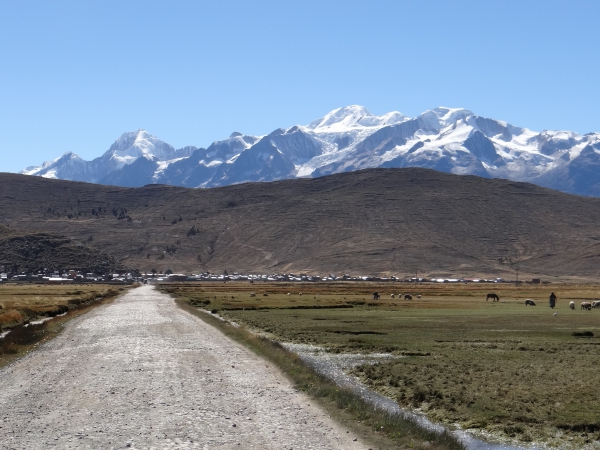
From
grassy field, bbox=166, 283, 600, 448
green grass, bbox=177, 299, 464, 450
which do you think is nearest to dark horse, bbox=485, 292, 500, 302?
grassy field, bbox=166, 283, 600, 448

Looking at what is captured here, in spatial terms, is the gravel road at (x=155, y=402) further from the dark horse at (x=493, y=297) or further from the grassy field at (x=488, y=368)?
the dark horse at (x=493, y=297)

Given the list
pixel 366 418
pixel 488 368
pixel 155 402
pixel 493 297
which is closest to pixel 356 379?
pixel 488 368

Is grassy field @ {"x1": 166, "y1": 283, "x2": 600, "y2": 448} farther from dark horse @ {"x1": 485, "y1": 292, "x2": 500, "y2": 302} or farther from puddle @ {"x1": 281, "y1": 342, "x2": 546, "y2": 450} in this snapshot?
dark horse @ {"x1": 485, "y1": 292, "x2": 500, "y2": 302}

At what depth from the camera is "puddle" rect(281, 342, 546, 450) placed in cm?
1753

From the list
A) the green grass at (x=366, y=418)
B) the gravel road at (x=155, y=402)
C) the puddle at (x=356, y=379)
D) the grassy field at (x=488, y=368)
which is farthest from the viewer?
the grassy field at (x=488, y=368)

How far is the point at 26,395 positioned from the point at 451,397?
12.9 metres

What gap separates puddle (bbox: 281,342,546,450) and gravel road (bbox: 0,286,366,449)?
89.1 inches

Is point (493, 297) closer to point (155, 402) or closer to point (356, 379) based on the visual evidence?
point (356, 379)

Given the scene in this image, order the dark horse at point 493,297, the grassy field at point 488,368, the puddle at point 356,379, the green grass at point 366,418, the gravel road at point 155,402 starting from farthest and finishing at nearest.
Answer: the dark horse at point 493,297
the grassy field at point 488,368
the puddle at point 356,379
the green grass at point 366,418
the gravel road at point 155,402

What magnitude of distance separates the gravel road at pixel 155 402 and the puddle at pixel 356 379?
2.26 metres

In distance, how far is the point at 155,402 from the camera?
66.5 feet

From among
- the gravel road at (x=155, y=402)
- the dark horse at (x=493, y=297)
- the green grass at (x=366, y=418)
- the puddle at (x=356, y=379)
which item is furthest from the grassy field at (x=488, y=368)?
the dark horse at (x=493, y=297)

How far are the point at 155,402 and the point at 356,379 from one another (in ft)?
29.4

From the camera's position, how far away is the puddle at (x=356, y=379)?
17.5 meters
